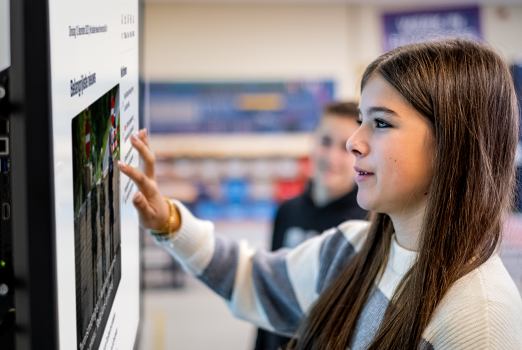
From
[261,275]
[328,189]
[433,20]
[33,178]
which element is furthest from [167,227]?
[433,20]

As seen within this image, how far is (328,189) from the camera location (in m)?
2.18

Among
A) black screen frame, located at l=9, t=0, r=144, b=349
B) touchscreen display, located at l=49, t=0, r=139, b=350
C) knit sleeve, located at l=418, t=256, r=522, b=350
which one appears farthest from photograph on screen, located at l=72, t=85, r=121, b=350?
knit sleeve, located at l=418, t=256, r=522, b=350

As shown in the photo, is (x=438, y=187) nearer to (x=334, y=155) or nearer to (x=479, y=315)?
(x=479, y=315)

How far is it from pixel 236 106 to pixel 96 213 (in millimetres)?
4164

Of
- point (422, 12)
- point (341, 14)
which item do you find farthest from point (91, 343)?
point (422, 12)

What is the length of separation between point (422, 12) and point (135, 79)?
437 cm

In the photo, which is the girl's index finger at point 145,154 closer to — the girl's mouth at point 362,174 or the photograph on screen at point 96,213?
the photograph on screen at point 96,213

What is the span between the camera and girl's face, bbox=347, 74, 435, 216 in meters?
0.95

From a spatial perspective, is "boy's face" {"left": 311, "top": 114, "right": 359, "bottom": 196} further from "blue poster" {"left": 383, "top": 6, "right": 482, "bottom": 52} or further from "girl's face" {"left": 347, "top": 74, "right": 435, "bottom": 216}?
"blue poster" {"left": 383, "top": 6, "right": 482, "bottom": 52}

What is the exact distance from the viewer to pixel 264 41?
4.72 meters

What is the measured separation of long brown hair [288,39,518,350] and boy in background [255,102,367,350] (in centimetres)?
109

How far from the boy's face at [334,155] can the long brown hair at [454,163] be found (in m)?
1.08

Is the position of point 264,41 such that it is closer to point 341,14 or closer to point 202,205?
point 341,14

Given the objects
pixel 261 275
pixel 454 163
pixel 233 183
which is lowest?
pixel 233 183
